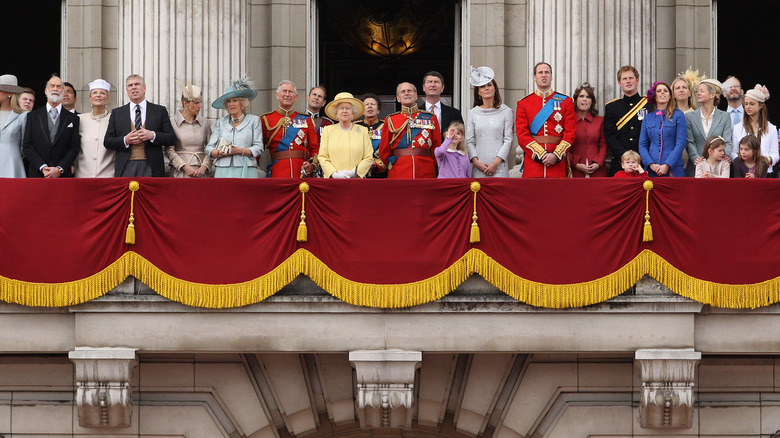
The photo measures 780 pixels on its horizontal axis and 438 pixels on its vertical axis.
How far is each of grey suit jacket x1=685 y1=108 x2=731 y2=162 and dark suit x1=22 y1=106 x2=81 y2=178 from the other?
7.43 meters

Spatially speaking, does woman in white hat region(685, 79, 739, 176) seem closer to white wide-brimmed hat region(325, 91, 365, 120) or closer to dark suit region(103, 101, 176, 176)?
white wide-brimmed hat region(325, 91, 365, 120)

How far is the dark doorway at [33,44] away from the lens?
25906 mm

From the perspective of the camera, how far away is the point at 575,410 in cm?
1669

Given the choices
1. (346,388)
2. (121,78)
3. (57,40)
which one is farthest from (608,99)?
(57,40)

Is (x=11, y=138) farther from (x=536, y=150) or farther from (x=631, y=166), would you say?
(x=631, y=166)

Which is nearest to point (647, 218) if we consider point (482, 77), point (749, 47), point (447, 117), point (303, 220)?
point (482, 77)

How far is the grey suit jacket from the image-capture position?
17.2 m

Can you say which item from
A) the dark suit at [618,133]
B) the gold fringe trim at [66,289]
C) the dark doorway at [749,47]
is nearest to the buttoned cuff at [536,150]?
the dark suit at [618,133]

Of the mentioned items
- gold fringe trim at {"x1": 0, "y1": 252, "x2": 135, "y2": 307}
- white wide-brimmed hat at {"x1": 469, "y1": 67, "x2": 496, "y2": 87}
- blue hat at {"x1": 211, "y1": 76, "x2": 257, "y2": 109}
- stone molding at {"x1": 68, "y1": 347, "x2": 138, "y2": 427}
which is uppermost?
white wide-brimmed hat at {"x1": 469, "y1": 67, "x2": 496, "y2": 87}

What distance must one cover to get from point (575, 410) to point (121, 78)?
24.5 ft

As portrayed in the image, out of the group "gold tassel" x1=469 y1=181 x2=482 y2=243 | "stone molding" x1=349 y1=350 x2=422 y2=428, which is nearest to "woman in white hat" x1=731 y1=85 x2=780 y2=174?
"gold tassel" x1=469 y1=181 x2=482 y2=243

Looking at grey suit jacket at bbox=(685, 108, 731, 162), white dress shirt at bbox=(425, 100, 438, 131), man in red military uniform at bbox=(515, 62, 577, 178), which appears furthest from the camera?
white dress shirt at bbox=(425, 100, 438, 131)

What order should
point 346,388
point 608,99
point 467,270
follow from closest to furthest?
1. point 467,270
2. point 346,388
3. point 608,99

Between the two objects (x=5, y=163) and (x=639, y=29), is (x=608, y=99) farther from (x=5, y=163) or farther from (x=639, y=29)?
(x=5, y=163)
